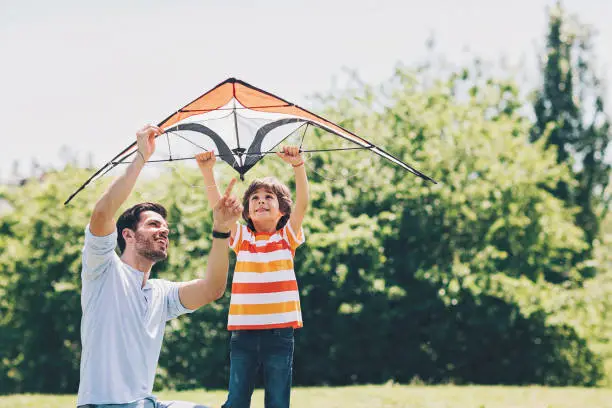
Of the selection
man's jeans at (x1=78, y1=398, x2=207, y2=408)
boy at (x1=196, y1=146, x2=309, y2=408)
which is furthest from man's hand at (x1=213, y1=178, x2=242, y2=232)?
boy at (x1=196, y1=146, x2=309, y2=408)

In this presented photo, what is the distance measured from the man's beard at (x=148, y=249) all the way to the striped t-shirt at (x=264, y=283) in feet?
3.91

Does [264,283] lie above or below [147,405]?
above

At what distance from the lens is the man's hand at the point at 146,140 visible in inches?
124

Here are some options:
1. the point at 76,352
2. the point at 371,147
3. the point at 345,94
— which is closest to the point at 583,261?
the point at 345,94

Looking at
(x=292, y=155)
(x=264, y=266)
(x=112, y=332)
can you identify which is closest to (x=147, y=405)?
(x=112, y=332)

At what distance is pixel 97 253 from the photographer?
10.3ft

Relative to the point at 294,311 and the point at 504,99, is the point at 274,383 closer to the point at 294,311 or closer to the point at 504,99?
the point at 294,311

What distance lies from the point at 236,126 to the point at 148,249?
77.0 inches

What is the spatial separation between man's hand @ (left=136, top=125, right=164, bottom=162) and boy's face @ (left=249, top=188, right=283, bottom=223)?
5.66 feet

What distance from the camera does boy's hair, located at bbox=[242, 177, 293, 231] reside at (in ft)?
16.3

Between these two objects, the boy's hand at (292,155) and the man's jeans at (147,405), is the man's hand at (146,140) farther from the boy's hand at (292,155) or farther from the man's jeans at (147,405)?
the boy's hand at (292,155)

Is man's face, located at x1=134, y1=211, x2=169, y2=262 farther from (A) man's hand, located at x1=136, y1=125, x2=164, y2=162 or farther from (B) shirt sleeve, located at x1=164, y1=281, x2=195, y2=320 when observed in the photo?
(A) man's hand, located at x1=136, y1=125, x2=164, y2=162

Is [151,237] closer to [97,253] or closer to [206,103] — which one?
[97,253]

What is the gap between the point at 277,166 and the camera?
12.6m
